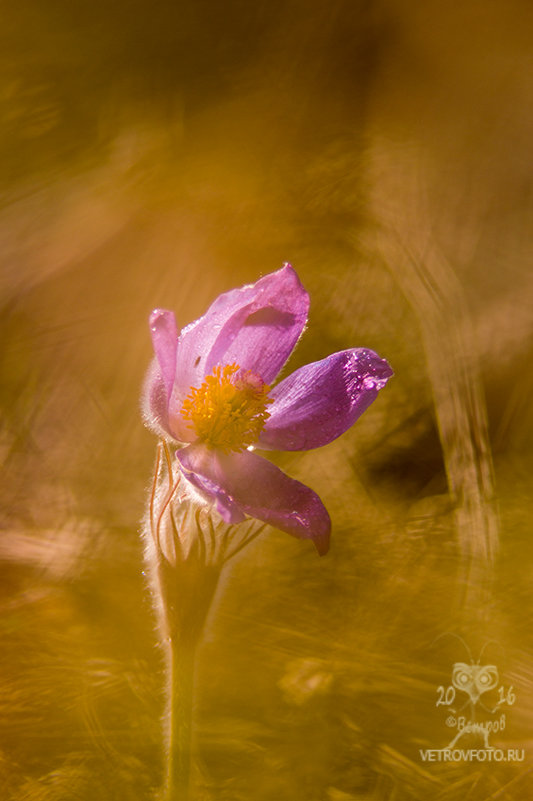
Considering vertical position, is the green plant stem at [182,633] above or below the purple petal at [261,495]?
below

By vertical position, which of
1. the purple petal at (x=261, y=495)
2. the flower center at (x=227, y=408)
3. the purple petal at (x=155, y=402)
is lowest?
the purple petal at (x=261, y=495)

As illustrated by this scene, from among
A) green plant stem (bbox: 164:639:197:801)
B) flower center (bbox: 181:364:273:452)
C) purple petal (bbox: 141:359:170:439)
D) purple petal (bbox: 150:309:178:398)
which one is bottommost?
green plant stem (bbox: 164:639:197:801)

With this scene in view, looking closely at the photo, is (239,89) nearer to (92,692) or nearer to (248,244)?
(248,244)

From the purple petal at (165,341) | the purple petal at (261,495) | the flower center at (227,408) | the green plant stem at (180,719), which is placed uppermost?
the purple petal at (165,341)

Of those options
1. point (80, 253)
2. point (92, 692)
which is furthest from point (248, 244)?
point (92, 692)

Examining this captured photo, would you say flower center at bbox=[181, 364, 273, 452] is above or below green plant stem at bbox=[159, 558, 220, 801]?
above
